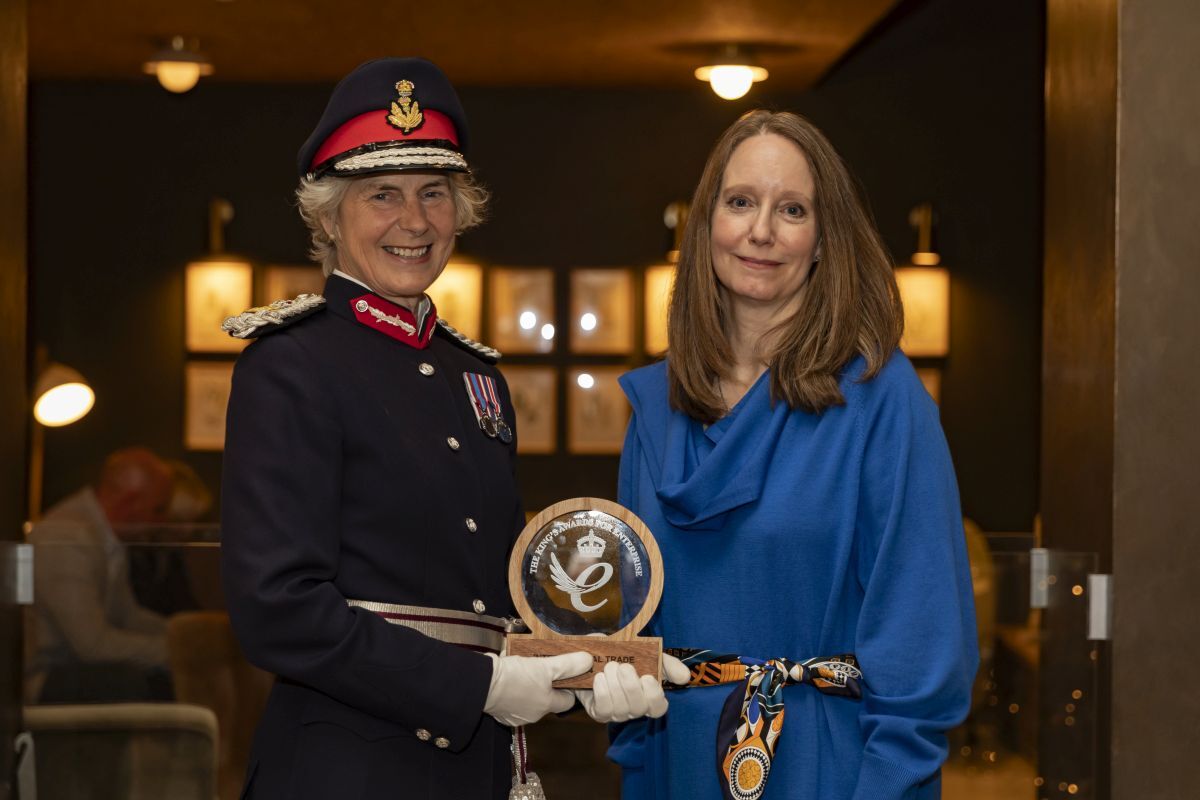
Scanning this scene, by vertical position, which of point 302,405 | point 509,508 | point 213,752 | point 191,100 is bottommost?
point 213,752

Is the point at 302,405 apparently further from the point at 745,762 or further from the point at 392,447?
the point at 745,762

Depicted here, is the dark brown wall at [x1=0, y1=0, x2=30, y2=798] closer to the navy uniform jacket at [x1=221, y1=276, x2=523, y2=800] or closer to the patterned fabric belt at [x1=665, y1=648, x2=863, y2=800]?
the navy uniform jacket at [x1=221, y1=276, x2=523, y2=800]

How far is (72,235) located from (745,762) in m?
2.56

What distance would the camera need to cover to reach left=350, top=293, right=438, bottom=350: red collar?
6.73 ft

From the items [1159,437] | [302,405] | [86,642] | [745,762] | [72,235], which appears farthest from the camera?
[72,235]

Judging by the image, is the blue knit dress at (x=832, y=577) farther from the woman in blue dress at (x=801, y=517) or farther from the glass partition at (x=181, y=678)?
the glass partition at (x=181, y=678)

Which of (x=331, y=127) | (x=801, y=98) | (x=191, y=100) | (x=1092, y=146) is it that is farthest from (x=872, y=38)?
(x=331, y=127)

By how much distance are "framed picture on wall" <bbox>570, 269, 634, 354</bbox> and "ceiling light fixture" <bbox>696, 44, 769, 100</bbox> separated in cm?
56

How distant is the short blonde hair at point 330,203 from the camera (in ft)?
6.72

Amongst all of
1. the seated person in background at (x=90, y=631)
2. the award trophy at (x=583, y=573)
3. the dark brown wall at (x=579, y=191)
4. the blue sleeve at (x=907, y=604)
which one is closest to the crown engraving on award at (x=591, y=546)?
the award trophy at (x=583, y=573)

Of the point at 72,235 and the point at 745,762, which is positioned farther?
the point at 72,235

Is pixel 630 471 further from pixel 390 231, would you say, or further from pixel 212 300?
pixel 212 300

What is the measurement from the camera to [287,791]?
189 cm

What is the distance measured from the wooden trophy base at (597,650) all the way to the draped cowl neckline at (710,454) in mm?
213
